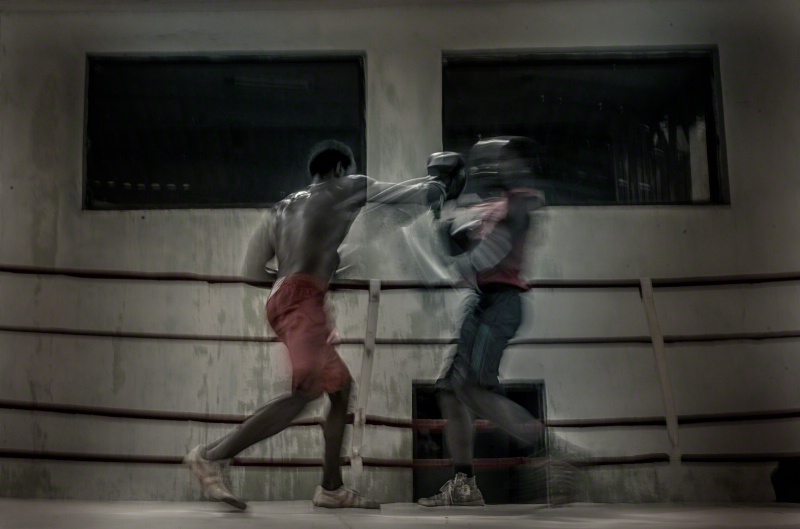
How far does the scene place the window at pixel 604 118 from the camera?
447 centimetres

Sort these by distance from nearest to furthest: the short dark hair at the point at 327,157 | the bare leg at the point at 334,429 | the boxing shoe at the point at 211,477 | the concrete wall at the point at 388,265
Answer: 1. the boxing shoe at the point at 211,477
2. the bare leg at the point at 334,429
3. the short dark hair at the point at 327,157
4. the concrete wall at the point at 388,265

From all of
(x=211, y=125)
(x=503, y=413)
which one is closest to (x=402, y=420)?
(x=503, y=413)

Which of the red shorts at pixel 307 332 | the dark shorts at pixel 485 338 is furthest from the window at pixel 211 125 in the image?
the dark shorts at pixel 485 338

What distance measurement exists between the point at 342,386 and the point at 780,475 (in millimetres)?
2279

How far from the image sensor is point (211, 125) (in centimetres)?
449

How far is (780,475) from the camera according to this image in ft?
12.9

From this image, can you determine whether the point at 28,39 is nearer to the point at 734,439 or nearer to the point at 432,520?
the point at 432,520

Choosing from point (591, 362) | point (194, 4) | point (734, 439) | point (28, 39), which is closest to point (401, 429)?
point (591, 362)

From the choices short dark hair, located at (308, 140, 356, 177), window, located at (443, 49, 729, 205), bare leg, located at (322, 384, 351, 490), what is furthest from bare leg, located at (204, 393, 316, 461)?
window, located at (443, 49, 729, 205)

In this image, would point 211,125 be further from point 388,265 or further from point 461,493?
point 461,493

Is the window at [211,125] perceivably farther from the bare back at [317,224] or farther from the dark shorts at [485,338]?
the dark shorts at [485,338]

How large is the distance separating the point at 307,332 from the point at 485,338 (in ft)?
2.21

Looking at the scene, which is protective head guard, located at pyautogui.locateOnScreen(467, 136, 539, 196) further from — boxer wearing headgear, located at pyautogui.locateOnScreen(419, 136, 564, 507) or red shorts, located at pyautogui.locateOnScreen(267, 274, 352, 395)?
red shorts, located at pyautogui.locateOnScreen(267, 274, 352, 395)

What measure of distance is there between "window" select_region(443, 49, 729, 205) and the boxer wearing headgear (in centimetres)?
126
